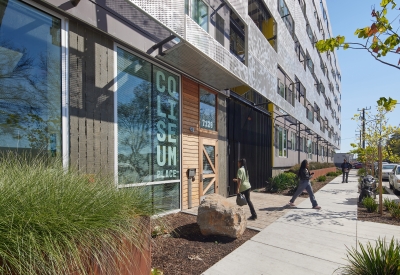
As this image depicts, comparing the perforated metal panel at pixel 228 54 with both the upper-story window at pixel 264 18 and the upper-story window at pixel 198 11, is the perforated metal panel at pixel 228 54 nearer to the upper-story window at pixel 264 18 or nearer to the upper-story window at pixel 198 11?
the upper-story window at pixel 264 18

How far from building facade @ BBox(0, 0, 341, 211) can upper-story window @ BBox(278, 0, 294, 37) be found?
19.3 feet

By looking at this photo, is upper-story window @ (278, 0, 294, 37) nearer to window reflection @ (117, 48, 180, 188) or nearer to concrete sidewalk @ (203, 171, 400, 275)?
window reflection @ (117, 48, 180, 188)

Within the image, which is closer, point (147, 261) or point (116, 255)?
point (116, 255)

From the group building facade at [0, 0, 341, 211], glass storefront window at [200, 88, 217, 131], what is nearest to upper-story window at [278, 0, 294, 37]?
building facade at [0, 0, 341, 211]

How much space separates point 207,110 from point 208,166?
211 centimetres

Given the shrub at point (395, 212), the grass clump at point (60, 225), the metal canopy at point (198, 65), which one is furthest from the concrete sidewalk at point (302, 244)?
the metal canopy at point (198, 65)

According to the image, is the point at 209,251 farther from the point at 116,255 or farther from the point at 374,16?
the point at 374,16

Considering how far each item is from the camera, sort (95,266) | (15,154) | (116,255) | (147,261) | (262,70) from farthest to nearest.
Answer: (262,70) → (15,154) → (147,261) → (116,255) → (95,266)

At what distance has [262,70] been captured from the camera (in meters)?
11.0

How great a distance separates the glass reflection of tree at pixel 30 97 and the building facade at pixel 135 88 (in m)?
0.02

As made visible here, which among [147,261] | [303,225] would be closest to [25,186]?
[147,261]

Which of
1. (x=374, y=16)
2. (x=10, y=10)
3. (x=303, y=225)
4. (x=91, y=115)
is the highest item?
(x=10, y=10)

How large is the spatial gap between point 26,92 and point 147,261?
340 centimetres

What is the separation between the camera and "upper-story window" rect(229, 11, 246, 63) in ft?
36.0
